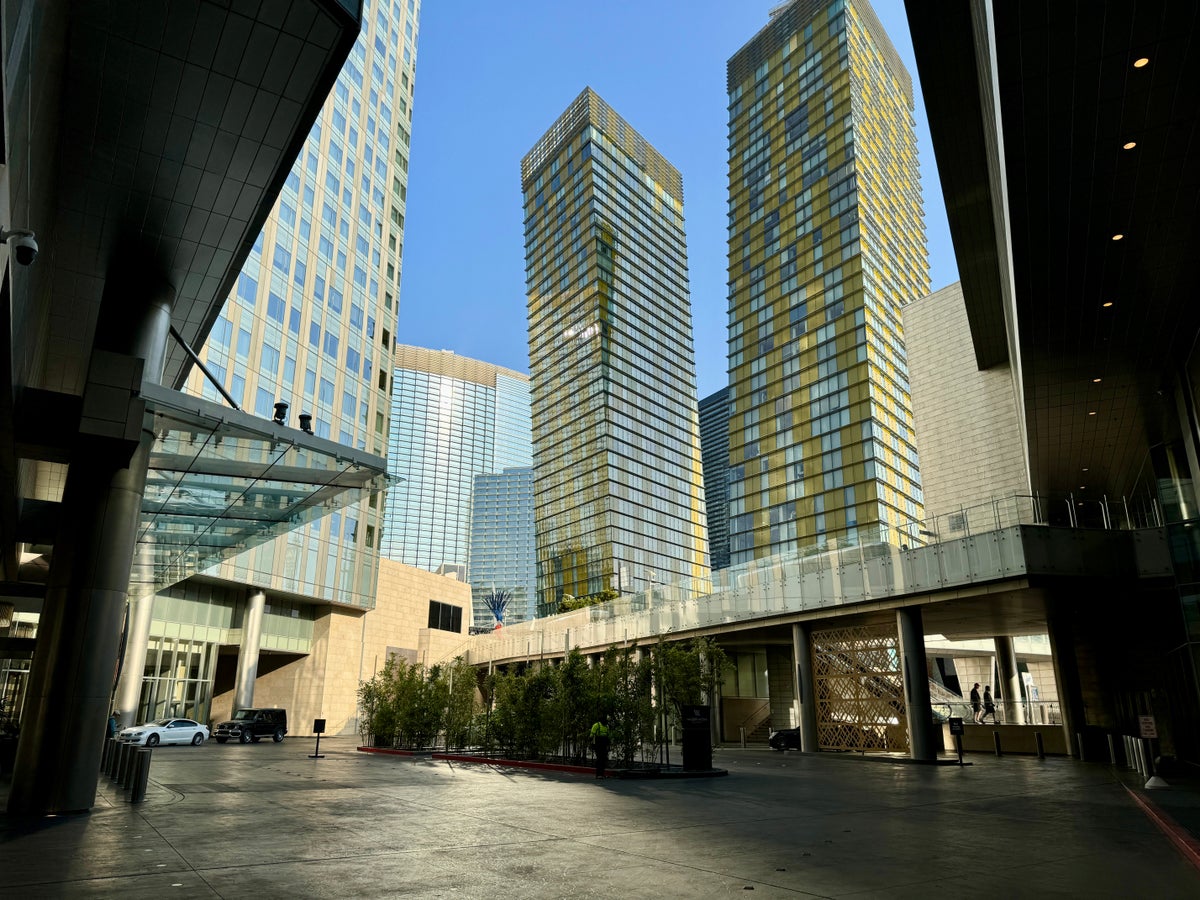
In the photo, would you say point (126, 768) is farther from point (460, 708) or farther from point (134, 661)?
point (134, 661)

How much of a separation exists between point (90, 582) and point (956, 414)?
47.1m

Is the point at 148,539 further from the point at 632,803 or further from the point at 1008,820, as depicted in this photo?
the point at 1008,820

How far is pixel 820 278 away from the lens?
94.4 meters

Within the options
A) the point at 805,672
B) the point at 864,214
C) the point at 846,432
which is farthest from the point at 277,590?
the point at 864,214

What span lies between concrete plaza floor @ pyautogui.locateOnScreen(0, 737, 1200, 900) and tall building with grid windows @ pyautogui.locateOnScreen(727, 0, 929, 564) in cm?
7103

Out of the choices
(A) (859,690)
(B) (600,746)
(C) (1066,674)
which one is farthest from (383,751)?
(C) (1066,674)

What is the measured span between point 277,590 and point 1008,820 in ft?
149

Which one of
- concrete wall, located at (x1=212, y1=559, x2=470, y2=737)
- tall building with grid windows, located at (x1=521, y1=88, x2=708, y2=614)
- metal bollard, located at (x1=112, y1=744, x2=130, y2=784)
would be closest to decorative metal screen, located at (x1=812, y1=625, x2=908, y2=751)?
metal bollard, located at (x1=112, y1=744, x2=130, y2=784)

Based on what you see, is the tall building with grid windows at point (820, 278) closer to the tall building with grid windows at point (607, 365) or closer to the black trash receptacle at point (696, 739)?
the tall building with grid windows at point (607, 365)

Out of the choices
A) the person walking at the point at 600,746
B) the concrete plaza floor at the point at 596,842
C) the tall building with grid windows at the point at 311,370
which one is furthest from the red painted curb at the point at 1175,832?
the tall building with grid windows at the point at 311,370

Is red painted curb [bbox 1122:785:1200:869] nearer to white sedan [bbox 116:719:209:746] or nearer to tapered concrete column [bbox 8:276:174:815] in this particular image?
tapered concrete column [bbox 8:276:174:815]

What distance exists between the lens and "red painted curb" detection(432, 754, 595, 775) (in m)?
22.0

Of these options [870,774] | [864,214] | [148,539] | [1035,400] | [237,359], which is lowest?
[870,774]

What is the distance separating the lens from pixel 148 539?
2050 cm
